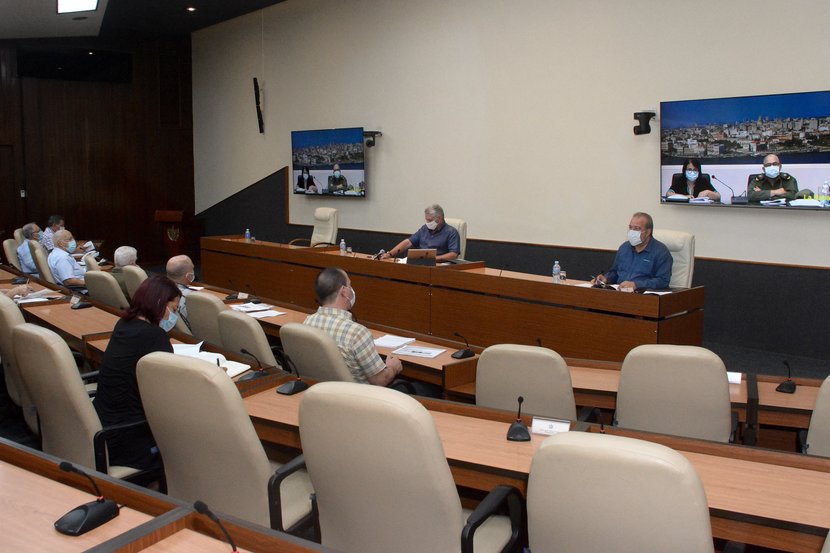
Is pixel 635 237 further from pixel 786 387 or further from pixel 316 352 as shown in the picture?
pixel 316 352

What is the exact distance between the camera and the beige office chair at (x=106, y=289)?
5.90 metres

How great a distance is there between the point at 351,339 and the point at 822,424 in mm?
2110

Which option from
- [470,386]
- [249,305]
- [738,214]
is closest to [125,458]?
[470,386]

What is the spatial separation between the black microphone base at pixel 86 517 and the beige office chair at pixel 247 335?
6.20 ft

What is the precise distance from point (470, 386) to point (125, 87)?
1148 centimetres

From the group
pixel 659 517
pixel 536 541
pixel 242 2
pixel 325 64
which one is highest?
pixel 242 2

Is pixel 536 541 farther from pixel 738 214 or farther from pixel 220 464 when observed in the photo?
pixel 738 214

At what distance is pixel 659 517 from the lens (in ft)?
5.75

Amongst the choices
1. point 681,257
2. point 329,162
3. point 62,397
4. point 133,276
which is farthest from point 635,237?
point 329,162

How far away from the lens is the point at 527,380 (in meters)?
3.27

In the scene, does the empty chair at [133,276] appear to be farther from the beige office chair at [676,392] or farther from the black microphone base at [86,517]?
the black microphone base at [86,517]

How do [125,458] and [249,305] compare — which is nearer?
[125,458]

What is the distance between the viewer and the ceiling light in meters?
9.69

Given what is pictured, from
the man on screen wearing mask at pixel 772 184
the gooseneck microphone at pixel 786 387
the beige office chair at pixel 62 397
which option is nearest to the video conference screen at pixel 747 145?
the man on screen wearing mask at pixel 772 184
